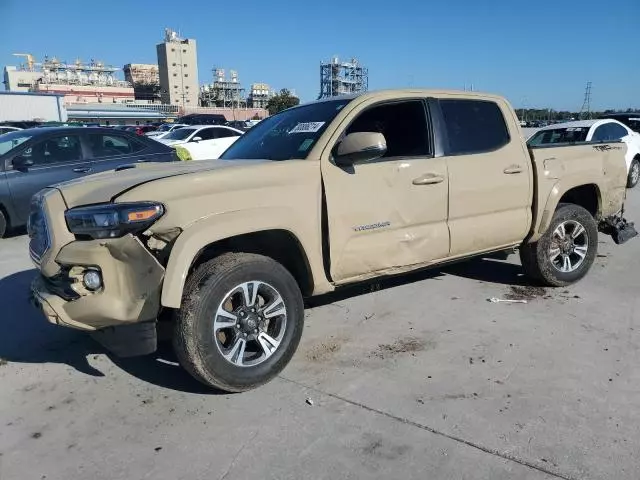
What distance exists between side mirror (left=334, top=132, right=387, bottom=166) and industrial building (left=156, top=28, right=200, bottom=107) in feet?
515

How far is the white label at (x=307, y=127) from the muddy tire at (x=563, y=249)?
245 cm

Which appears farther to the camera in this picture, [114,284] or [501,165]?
[501,165]

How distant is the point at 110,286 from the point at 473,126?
3240 mm

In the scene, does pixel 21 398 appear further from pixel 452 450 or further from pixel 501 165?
pixel 501 165

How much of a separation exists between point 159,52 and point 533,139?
162724 millimetres

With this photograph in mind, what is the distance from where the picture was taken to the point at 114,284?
301 centimetres

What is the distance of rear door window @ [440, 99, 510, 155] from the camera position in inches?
175

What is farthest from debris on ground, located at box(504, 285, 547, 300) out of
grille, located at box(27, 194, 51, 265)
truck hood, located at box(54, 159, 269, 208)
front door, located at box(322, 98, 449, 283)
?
grille, located at box(27, 194, 51, 265)

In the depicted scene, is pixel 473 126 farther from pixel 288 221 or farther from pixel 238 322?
pixel 238 322

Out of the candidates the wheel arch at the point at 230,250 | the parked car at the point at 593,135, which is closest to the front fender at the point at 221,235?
the wheel arch at the point at 230,250

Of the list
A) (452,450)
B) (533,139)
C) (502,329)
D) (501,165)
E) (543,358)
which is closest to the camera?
(452,450)

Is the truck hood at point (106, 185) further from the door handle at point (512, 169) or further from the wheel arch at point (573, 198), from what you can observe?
the wheel arch at point (573, 198)

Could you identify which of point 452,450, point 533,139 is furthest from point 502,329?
point 533,139

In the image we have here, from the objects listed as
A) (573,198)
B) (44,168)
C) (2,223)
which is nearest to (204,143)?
(44,168)
